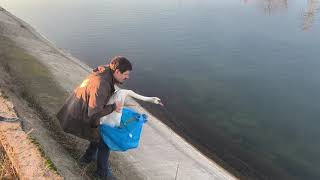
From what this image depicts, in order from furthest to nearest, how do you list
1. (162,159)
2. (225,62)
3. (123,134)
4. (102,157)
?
1. (225,62)
2. (162,159)
3. (102,157)
4. (123,134)

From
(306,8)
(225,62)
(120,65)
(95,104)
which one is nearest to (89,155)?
(95,104)

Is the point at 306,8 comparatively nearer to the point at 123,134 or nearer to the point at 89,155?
the point at 89,155

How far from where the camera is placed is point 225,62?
29.2m

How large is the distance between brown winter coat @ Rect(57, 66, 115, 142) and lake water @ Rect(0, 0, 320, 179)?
9.57m

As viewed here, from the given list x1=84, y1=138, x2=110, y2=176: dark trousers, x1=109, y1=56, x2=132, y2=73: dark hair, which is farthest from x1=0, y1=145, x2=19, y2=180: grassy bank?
x1=109, y1=56, x2=132, y2=73: dark hair

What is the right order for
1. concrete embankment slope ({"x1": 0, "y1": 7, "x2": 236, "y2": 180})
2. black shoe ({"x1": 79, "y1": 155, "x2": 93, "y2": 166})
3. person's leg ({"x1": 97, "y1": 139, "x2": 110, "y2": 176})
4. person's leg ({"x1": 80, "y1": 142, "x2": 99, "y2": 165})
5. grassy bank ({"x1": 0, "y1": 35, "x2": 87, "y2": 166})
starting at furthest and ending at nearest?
1. concrete embankment slope ({"x1": 0, "y1": 7, "x2": 236, "y2": 180})
2. grassy bank ({"x1": 0, "y1": 35, "x2": 87, "y2": 166})
3. black shoe ({"x1": 79, "y1": 155, "x2": 93, "y2": 166})
4. person's leg ({"x1": 80, "y1": 142, "x2": 99, "y2": 165})
5. person's leg ({"x1": 97, "y1": 139, "x2": 110, "y2": 176})

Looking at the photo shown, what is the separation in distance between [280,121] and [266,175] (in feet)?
16.8

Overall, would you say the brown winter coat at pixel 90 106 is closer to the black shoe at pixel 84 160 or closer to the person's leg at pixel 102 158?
the person's leg at pixel 102 158

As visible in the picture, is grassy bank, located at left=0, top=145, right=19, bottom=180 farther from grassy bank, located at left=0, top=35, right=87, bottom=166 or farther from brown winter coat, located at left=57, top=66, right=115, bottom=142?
grassy bank, located at left=0, top=35, right=87, bottom=166

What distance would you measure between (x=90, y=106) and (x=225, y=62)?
22.7 meters

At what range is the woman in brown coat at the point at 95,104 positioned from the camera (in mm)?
7445

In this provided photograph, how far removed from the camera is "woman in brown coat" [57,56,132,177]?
24.4 feet

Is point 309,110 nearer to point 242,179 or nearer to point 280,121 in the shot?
point 280,121

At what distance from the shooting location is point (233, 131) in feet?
64.2
